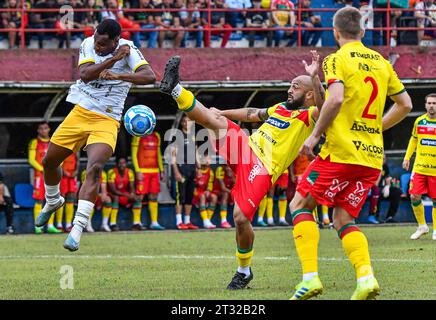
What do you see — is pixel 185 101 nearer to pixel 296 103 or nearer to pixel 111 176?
pixel 296 103

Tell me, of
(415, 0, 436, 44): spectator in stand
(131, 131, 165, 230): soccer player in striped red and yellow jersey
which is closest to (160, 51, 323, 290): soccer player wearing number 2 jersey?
(131, 131, 165, 230): soccer player in striped red and yellow jersey

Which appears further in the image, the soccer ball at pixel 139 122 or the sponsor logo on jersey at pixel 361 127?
the soccer ball at pixel 139 122

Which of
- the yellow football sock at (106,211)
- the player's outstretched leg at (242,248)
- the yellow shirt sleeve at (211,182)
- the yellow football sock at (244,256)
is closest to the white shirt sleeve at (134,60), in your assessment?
the player's outstretched leg at (242,248)

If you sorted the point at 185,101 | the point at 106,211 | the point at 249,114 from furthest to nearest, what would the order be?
the point at 106,211 → the point at 249,114 → the point at 185,101

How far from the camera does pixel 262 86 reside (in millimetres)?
21375

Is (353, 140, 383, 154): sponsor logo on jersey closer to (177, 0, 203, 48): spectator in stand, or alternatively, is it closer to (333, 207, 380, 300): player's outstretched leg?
(333, 207, 380, 300): player's outstretched leg

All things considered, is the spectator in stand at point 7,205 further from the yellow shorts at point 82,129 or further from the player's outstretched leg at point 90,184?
the player's outstretched leg at point 90,184

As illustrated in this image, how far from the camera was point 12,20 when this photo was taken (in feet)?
71.8

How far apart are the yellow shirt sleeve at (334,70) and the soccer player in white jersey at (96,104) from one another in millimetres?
3325

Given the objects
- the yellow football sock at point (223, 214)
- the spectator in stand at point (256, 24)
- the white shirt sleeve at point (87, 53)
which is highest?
the white shirt sleeve at point (87, 53)

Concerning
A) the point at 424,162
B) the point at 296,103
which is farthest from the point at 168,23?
the point at 296,103

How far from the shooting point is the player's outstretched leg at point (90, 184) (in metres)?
10.6

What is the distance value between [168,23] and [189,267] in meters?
11.6
